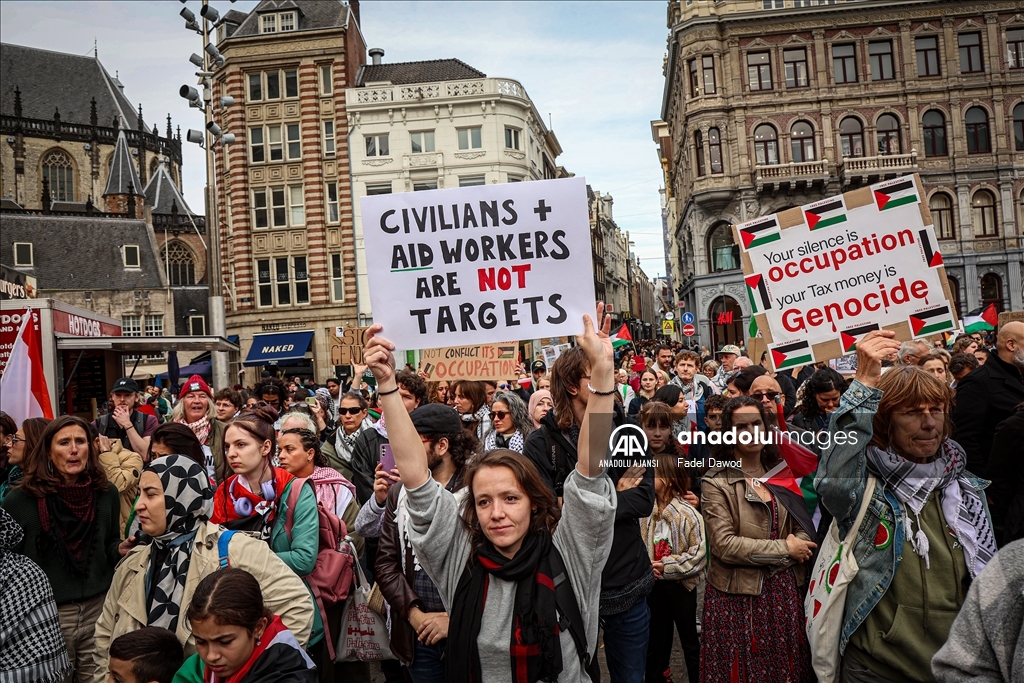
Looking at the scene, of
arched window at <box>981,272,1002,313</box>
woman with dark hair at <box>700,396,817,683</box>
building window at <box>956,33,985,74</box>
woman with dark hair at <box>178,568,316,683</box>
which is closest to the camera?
woman with dark hair at <box>178,568,316,683</box>

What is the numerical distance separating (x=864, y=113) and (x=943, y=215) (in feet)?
19.7

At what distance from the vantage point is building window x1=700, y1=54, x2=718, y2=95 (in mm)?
38344

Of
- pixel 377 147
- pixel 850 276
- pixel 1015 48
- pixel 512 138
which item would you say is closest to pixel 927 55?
pixel 1015 48

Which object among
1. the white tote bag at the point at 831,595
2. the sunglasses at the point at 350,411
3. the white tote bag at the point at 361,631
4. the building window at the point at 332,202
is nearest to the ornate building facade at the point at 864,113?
the building window at the point at 332,202

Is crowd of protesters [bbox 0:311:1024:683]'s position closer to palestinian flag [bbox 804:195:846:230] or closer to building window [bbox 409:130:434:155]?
Answer: palestinian flag [bbox 804:195:846:230]

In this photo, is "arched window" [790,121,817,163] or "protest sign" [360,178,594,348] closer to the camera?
"protest sign" [360,178,594,348]

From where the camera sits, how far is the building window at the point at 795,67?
3797cm

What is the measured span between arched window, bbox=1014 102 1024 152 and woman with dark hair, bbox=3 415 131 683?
4277cm

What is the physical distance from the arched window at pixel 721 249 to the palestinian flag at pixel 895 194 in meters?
33.8

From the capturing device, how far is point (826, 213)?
5.61m

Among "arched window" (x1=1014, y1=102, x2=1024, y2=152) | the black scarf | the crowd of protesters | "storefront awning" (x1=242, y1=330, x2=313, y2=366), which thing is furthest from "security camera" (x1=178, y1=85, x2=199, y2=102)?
"arched window" (x1=1014, y1=102, x2=1024, y2=152)

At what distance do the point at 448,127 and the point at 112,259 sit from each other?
23224mm

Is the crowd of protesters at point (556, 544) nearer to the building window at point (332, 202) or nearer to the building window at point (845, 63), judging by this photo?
the building window at point (332, 202)

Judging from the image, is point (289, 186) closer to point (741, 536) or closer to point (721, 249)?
point (721, 249)
